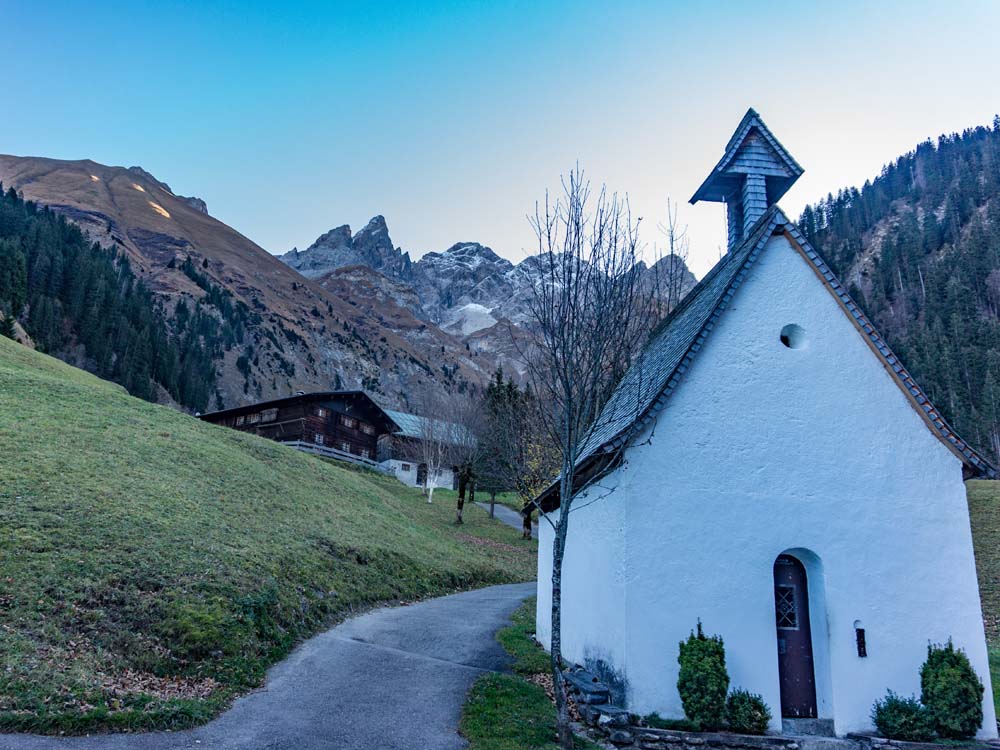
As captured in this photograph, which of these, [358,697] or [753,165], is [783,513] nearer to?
[358,697]

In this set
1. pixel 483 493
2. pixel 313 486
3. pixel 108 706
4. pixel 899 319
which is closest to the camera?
pixel 108 706

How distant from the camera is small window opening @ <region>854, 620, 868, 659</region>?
35.1 ft

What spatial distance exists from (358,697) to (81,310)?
311 ft

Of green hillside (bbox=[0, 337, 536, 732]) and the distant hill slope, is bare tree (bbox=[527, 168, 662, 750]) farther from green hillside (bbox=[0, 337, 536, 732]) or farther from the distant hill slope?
the distant hill slope

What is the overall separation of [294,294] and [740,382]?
610 ft

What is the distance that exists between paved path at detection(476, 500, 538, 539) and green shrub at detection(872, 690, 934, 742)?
33.9 m

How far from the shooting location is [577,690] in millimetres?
11156

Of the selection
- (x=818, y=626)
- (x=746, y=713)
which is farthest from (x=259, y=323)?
(x=746, y=713)

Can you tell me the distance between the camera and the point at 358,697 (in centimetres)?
1088

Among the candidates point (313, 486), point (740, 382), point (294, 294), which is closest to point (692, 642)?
point (740, 382)

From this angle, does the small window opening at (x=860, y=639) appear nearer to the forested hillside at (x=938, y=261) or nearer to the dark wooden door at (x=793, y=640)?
the dark wooden door at (x=793, y=640)

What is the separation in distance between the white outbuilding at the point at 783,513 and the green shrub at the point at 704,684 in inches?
9.4

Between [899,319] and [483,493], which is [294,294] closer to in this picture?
[483,493]

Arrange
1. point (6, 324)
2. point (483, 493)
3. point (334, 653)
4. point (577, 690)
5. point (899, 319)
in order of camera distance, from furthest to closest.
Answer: point (899, 319) → point (483, 493) → point (6, 324) → point (334, 653) → point (577, 690)
